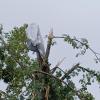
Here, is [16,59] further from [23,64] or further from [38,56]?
[38,56]

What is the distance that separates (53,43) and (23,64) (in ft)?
5.58

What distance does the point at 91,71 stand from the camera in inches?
726

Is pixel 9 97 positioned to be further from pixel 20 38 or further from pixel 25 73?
pixel 20 38

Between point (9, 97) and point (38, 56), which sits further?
point (38, 56)

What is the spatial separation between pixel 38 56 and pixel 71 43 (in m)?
1.00

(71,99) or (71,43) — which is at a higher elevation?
(71,43)

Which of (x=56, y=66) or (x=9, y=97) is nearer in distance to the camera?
(x=9, y=97)

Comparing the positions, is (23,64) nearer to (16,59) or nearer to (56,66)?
(16,59)

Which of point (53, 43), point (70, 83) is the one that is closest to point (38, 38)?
point (53, 43)

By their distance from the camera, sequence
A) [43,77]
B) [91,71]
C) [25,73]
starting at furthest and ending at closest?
[91,71], [43,77], [25,73]

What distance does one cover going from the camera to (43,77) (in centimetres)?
1698

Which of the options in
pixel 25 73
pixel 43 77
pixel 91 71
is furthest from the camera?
pixel 91 71

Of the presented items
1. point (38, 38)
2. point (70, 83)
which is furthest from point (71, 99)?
point (38, 38)

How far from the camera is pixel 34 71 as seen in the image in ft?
53.5
